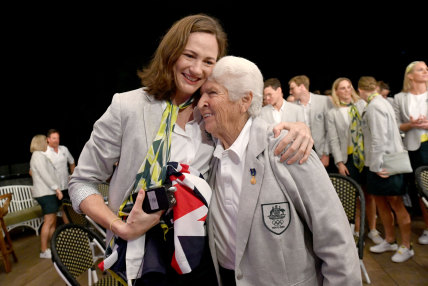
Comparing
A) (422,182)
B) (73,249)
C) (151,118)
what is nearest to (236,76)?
(151,118)

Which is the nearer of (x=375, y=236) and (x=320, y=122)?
(x=375, y=236)

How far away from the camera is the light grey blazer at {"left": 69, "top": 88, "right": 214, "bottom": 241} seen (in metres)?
1.23

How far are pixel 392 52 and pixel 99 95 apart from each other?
7.53m

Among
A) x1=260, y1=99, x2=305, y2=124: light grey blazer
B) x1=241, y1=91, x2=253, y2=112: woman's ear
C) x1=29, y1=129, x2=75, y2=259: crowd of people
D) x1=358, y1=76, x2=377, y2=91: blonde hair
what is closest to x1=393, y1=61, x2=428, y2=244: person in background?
x1=358, y1=76, x2=377, y2=91: blonde hair

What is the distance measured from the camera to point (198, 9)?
747 cm

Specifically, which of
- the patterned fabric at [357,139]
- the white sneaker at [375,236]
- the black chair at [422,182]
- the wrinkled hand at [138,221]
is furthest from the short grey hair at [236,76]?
the white sneaker at [375,236]

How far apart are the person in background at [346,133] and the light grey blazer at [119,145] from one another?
3653 millimetres

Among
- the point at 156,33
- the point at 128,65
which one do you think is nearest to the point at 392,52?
the point at 156,33

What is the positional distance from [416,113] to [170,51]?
3.79 meters

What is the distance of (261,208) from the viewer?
1.19 meters

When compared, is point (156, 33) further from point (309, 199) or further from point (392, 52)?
point (309, 199)

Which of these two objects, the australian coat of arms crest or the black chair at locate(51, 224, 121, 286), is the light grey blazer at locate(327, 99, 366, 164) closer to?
the black chair at locate(51, 224, 121, 286)

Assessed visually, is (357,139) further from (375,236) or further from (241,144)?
(241,144)

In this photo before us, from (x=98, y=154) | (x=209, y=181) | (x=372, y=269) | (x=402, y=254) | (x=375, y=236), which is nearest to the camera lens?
(x=98, y=154)
